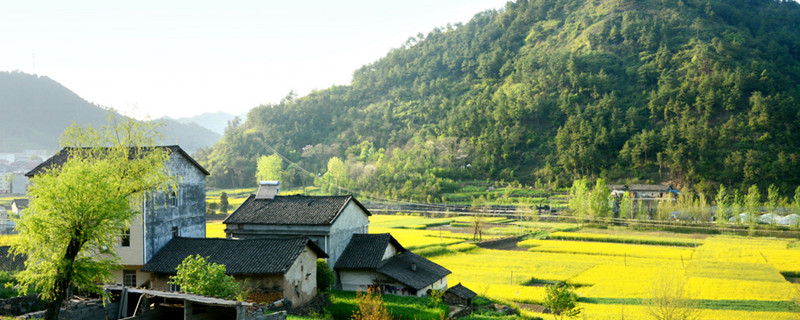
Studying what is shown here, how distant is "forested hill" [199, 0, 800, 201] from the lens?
79938mm

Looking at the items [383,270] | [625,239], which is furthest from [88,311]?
[625,239]

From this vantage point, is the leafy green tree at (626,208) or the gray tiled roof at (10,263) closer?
the gray tiled roof at (10,263)

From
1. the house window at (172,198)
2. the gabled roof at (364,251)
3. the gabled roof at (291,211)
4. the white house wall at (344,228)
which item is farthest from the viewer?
the gabled roof at (291,211)

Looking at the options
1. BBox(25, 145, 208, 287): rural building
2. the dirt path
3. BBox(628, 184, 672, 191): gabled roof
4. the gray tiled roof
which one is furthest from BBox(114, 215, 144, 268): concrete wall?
BBox(628, 184, 672, 191): gabled roof

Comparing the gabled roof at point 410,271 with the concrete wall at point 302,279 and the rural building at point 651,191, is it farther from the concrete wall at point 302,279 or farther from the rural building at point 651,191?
the rural building at point 651,191

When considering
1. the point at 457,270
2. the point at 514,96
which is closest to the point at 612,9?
the point at 514,96

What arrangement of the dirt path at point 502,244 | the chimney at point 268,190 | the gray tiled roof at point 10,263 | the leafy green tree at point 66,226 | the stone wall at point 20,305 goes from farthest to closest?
the dirt path at point 502,244
the chimney at point 268,190
the gray tiled roof at point 10,263
the stone wall at point 20,305
the leafy green tree at point 66,226

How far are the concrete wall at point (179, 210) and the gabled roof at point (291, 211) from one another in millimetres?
1689

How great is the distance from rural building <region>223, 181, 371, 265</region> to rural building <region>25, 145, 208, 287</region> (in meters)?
2.09

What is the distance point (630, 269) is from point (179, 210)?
26650 mm

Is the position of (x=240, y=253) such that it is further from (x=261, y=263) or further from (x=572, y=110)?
(x=572, y=110)

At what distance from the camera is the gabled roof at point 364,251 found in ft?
83.6

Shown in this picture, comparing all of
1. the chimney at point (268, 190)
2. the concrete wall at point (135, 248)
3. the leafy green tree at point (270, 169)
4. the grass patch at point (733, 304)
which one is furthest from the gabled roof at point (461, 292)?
the leafy green tree at point (270, 169)

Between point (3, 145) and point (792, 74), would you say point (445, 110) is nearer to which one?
point (792, 74)
